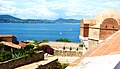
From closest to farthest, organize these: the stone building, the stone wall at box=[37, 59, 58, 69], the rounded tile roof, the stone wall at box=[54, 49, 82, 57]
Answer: the stone building < the rounded tile roof < the stone wall at box=[37, 59, 58, 69] < the stone wall at box=[54, 49, 82, 57]

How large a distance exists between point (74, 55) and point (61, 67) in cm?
548

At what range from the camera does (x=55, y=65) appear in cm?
2559

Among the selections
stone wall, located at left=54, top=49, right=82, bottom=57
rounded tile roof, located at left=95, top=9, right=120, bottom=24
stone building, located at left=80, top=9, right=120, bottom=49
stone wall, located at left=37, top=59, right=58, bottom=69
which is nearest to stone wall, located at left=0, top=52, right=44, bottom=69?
stone wall, located at left=37, top=59, right=58, bottom=69

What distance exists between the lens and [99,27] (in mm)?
20516

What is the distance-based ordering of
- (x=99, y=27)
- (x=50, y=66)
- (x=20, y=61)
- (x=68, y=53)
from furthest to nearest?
(x=68, y=53) < (x=50, y=66) < (x=20, y=61) < (x=99, y=27)

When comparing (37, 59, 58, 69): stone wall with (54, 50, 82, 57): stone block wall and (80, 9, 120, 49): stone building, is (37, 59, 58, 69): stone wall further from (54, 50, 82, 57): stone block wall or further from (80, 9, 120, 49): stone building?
(54, 50, 82, 57): stone block wall

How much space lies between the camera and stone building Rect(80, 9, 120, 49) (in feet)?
66.4

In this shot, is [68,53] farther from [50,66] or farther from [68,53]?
[50,66]

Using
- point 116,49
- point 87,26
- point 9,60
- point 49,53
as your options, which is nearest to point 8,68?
point 9,60

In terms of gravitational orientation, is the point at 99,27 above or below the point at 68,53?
above

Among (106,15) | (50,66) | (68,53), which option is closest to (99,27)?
(106,15)

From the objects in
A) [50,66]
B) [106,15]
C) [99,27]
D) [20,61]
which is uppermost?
[106,15]

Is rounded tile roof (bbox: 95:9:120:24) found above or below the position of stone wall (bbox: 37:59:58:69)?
above

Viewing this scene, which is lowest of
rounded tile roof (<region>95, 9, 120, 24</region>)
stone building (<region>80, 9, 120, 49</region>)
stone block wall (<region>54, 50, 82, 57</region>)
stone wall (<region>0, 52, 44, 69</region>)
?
stone block wall (<region>54, 50, 82, 57</region>)
